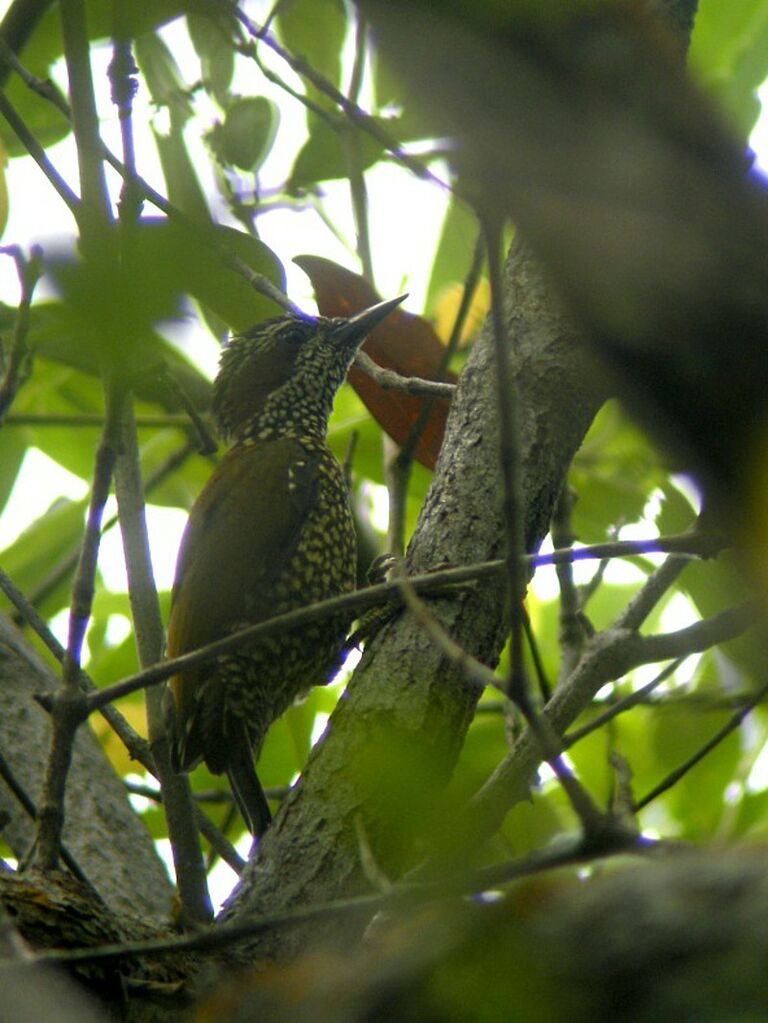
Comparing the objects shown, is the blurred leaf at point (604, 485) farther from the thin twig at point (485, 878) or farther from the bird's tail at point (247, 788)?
the thin twig at point (485, 878)

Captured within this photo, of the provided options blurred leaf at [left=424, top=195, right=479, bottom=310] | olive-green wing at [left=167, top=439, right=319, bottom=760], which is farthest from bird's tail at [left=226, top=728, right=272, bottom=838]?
blurred leaf at [left=424, top=195, right=479, bottom=310]

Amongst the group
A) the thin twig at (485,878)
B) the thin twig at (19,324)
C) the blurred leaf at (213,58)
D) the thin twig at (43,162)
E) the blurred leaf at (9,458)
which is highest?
the blurred leaf at (213,58)

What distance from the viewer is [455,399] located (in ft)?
9.11

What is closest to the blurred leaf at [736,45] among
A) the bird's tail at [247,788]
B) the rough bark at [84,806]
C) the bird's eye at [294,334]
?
the bird's eye at [294,334]

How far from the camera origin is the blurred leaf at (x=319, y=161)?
383cm

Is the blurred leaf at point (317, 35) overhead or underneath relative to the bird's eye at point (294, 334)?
overhead

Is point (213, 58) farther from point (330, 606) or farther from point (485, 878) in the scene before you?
point (485, 878)

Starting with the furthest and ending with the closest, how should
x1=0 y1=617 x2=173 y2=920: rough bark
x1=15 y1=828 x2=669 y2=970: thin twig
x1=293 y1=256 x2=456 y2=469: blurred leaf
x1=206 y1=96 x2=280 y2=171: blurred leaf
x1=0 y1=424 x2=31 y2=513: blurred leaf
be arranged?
x1=0 y1=424 x2=31 y2=513: blurred leaf
x1=206 y1=96 x2=280 y2=171: blurred leaf
x1=293 y1=256 x2=456 y2=469: blurred leaf
x1=0 y1=617 x2=173 y2=920: rough bark
x1=15 y1=828 x2=669 y2=970: thin twig

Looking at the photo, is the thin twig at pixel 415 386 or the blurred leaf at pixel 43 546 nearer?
the thin twig at pixel 415 386

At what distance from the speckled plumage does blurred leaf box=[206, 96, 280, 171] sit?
1.77ft

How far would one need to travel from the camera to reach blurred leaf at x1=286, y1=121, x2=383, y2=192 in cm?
383

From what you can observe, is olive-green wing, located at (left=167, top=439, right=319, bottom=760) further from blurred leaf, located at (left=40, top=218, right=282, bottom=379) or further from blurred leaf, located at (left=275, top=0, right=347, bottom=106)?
blurred leaf, located at (left=40, top=218, right=282, bottom=379)

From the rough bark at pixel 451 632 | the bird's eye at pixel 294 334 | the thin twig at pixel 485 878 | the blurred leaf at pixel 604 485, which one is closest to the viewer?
the thin twig at pixel 485 878

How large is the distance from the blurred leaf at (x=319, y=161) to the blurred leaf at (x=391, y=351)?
0.38 meters
